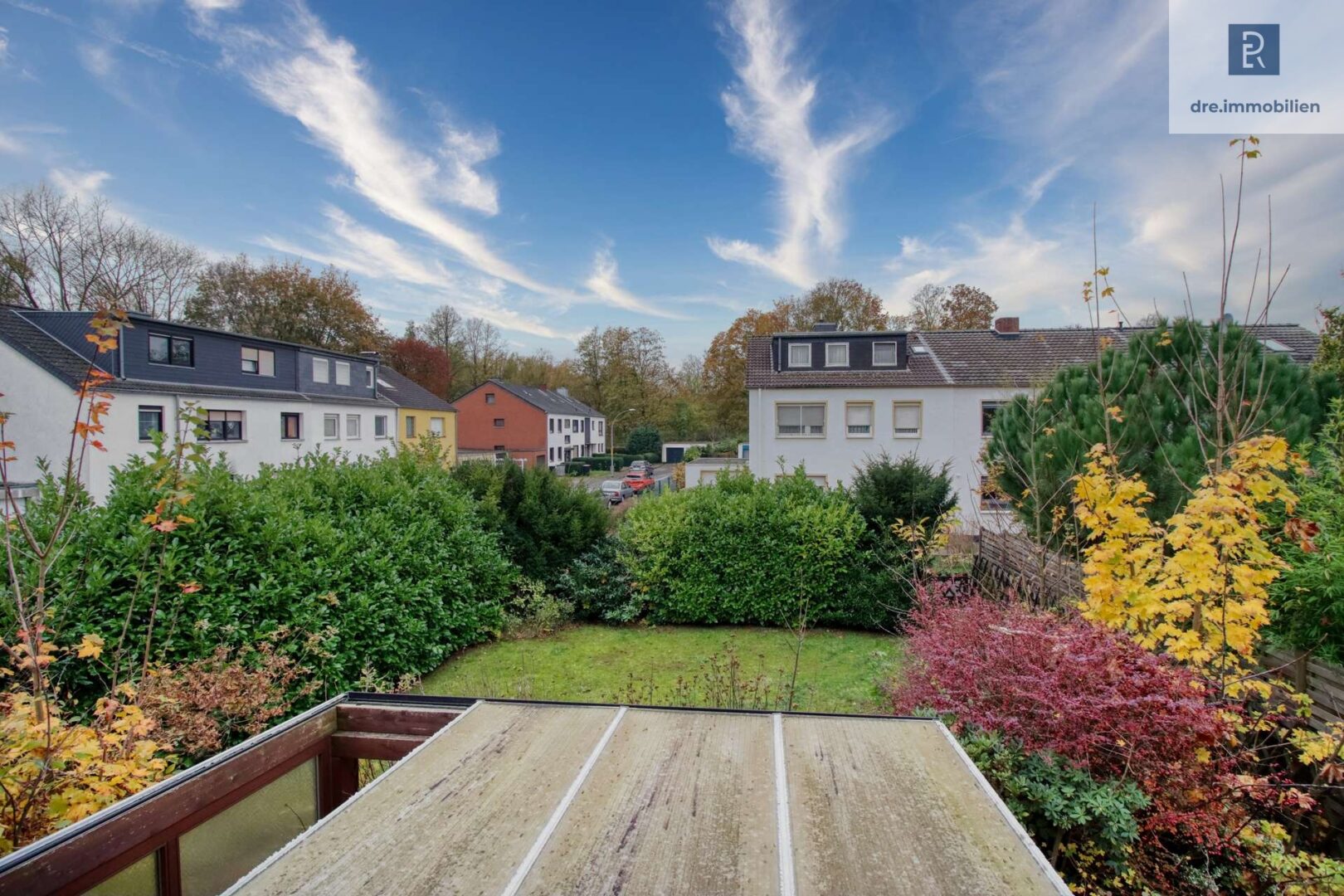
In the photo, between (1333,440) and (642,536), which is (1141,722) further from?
(642,536)

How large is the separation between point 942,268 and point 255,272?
37.1 m

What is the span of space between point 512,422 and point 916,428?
2777 cm

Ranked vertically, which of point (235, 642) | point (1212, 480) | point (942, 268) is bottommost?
point (235, 642)

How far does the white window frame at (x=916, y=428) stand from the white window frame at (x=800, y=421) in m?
2.26

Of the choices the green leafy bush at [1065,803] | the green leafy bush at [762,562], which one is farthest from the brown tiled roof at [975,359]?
the green leafy bush at [1065,803]

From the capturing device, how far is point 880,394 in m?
20.0

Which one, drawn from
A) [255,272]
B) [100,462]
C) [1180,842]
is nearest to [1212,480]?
[1180,842]

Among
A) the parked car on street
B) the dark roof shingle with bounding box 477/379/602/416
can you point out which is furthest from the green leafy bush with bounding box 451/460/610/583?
the dark roof shingle with bounding box 477/379/602/416

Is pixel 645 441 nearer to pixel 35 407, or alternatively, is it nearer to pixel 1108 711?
pixel 35 407

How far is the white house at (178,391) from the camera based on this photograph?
17.1 meters

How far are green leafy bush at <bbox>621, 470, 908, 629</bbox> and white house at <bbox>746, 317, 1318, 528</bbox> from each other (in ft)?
34.0

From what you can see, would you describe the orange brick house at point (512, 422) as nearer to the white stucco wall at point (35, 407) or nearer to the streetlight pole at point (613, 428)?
the streetlight pole at point (613, 428)

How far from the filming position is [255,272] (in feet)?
113

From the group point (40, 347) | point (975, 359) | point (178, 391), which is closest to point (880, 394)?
point (975, 359)
